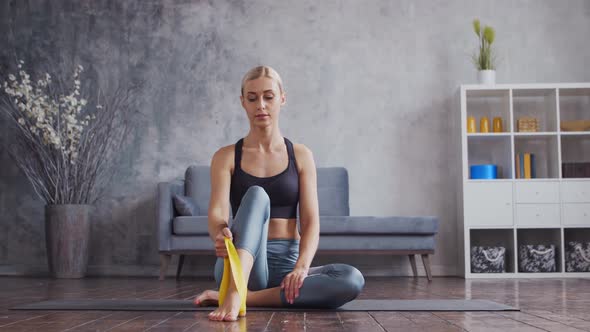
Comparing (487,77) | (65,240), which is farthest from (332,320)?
(487,77)

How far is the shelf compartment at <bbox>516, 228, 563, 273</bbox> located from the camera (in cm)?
531

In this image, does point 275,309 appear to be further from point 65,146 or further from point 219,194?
point 65,146

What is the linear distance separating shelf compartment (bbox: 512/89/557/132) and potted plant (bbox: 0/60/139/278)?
3480 millimetres

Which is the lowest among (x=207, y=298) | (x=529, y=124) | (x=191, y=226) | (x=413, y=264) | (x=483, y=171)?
(x=413, y=264)

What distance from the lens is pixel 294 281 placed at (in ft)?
7.45

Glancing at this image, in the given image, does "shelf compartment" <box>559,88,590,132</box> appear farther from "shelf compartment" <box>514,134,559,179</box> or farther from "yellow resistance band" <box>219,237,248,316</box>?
"yellow resistance band" <box>219,237,248,316</box>

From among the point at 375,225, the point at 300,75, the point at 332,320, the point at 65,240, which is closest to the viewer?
the point at 332,320

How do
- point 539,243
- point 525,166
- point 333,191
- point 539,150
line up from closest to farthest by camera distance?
point 525,166
point 333,191
point 539,243
point 539,150

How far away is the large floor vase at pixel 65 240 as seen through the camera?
5246mm

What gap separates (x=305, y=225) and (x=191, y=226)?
2.70 m

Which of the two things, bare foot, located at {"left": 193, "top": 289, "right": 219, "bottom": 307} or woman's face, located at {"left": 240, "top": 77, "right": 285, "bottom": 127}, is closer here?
woman's face, located at {"left": 240, "top": 77, "right": 285, "bottom": 127}

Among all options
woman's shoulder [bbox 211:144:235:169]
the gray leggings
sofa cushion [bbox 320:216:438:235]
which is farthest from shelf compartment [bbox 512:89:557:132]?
woman's shoulder [bbox 211:144:235:169]

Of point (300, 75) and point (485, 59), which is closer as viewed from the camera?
point (485, 59)

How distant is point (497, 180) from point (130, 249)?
127 inches
